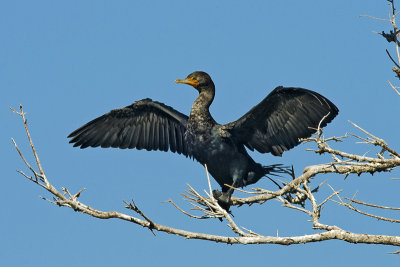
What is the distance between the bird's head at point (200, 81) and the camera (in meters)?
8.43

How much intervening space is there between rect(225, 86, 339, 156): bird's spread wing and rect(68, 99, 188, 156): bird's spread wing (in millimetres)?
1304

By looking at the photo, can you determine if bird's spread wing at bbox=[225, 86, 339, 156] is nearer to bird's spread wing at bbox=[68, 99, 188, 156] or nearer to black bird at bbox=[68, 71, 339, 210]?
black bird at bbox=[68, 71, 339, 210]

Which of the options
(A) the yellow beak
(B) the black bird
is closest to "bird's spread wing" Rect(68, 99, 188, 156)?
(B) the black bird

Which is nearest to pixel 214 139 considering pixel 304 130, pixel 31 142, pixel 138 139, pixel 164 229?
A: pixel 304 130

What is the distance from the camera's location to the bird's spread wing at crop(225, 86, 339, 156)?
722cm

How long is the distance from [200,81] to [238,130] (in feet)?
3.43

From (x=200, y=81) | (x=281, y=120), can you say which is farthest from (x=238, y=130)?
(x=200, y=81)

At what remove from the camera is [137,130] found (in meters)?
8.99

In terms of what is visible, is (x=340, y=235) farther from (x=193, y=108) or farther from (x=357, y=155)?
(x=193, y=108)

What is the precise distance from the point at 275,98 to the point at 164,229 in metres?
2.62

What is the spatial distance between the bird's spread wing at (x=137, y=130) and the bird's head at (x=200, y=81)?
→ 52 cm

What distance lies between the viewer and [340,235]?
5.33m

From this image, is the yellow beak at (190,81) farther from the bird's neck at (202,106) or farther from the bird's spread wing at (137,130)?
the bird's spread wing at (137,130)

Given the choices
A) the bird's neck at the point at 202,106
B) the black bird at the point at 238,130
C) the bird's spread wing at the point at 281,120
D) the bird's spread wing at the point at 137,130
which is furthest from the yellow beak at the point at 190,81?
the bird's spread wing at the point at 281,120
